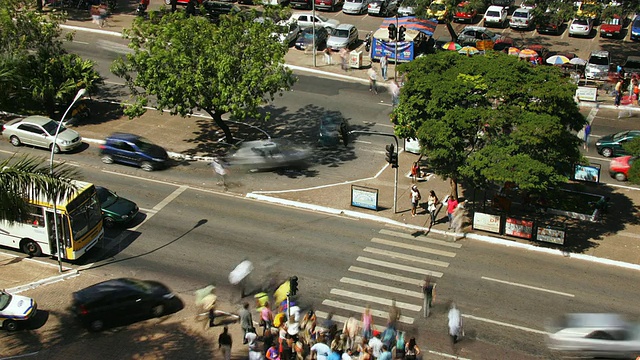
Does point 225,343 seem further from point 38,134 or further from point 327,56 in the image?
point 327,56

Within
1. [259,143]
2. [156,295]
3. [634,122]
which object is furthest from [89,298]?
[634,122]

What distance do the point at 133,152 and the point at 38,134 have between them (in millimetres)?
5908

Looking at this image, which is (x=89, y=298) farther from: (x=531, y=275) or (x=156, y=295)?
(x=531, y=275)

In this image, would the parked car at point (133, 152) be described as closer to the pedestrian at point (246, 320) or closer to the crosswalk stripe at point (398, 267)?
the crosswalk stripe at point (398, 267)

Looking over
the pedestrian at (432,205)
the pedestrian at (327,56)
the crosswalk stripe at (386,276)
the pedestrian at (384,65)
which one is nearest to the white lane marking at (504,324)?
the crosswalk stripe at (386,276)

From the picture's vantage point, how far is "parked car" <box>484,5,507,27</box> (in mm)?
60344

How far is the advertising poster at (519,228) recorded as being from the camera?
31516mm

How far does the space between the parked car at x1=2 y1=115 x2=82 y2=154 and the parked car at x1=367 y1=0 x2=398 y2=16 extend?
31.4 metres

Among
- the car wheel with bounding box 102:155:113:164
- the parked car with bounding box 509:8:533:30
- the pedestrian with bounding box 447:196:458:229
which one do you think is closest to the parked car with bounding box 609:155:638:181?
the pedestrian with bounding box 447:196:458:229

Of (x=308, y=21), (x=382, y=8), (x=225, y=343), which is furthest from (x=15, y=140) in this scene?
(x=382, y=8)

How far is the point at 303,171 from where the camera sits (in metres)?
38.4

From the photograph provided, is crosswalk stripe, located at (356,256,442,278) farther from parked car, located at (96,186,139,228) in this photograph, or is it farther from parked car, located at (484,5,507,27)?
parked car, located at (484,5,507,27)

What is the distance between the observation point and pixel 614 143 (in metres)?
39.9

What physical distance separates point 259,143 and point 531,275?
15767 mm
